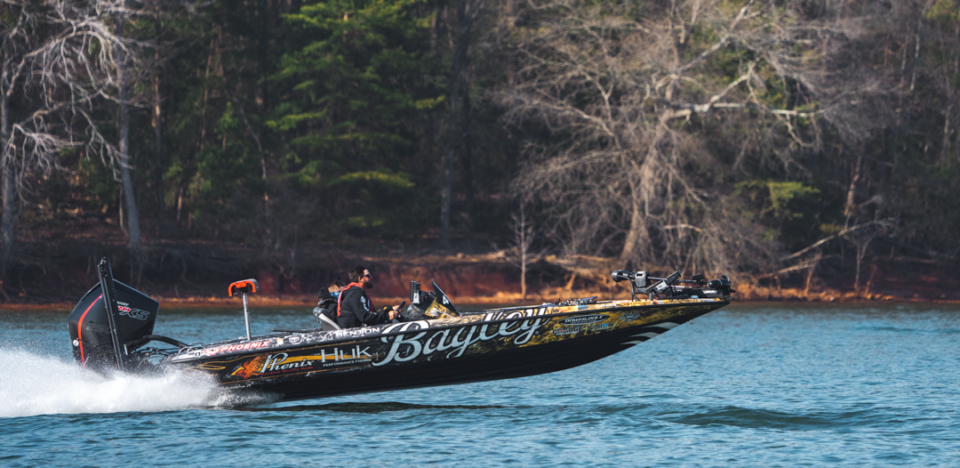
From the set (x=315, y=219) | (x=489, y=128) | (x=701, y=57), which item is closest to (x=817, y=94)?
(x=701, y=57)

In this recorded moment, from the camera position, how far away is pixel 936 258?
43.1 meters

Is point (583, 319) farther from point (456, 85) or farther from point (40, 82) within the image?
point (456, 85)

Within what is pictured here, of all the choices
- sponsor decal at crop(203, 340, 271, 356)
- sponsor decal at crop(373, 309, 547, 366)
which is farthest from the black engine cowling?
sponsor decal at crop(373, 309, 547, 366)

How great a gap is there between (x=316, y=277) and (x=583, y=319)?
86.8 feet

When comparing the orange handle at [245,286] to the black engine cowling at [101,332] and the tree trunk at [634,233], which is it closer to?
the black engine cowling at [101,332]

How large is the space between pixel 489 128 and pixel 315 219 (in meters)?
10.1

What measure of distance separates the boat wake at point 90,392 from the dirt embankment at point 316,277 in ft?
66.6

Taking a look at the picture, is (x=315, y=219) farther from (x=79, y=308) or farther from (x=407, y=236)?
(x=79, y=308)

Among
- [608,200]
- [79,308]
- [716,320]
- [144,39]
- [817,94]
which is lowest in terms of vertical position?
[716,320]

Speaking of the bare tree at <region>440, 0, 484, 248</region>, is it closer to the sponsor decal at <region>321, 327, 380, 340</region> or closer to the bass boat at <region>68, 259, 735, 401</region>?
the bass boat at <region>68, 259, 735, 401</region>

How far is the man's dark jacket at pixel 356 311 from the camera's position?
12508 millimetres

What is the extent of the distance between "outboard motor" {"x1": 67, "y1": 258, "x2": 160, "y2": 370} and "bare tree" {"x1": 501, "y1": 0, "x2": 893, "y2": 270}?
2631cm

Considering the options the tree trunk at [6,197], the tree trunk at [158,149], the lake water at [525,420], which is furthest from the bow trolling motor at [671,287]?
the tree trunk at [158,149]

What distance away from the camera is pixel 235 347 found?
497 inches
